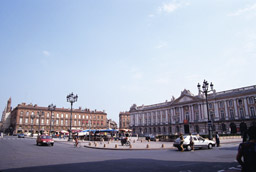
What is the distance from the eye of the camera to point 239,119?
2333 inches

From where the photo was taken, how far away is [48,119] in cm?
9125

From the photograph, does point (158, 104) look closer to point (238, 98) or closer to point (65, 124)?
point (238, 98)

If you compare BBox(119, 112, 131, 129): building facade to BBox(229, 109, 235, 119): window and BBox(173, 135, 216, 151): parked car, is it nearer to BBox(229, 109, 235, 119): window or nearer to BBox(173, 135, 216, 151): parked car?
BBox(229, 109, 235, 119): window

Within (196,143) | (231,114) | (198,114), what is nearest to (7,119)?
(198,114)

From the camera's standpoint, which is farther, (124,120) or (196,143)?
(124,120)

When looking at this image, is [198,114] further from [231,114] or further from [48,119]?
[48,119]

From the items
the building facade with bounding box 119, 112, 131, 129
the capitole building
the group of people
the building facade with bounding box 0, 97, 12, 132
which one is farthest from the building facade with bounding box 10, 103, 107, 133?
the group of people

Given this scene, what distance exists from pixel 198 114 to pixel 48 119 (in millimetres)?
65890

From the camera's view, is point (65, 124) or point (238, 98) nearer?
point (238, 98)

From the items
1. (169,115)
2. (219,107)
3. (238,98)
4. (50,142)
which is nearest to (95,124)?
(169,115)

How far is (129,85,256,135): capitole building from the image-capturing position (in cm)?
5897

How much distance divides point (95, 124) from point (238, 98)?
68332mm

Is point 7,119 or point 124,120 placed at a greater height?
point 7,119

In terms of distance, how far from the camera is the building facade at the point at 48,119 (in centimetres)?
8638
